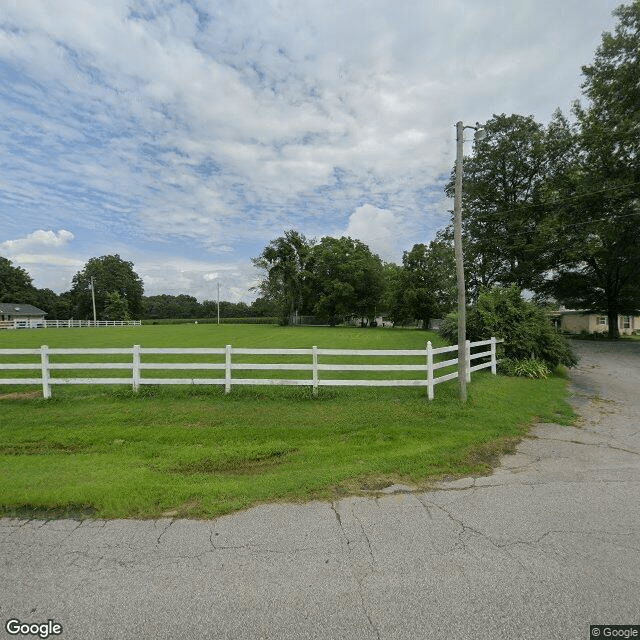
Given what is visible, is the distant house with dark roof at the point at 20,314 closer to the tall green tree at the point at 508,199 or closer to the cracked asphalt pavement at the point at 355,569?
the tall green tree at the point at 508,199

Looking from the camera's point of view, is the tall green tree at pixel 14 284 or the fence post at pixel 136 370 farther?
the tall green tree at pixel 14 284

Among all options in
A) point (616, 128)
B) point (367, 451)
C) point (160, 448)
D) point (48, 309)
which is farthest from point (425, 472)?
point (48, 309)

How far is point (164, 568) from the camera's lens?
2.68m

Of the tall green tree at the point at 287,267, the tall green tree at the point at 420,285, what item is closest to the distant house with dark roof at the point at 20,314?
the tall green tree at the point at 287,267

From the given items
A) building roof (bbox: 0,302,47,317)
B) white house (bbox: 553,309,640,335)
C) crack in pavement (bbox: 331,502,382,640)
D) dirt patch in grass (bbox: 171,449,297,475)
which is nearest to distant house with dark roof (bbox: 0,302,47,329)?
building roof (bbox: 0,302,47,317)

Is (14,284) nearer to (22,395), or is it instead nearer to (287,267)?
(287,267)

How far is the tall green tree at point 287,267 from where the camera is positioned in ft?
181

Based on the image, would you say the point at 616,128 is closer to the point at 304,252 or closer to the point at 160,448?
the point at 160,448

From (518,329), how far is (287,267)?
45.3 m

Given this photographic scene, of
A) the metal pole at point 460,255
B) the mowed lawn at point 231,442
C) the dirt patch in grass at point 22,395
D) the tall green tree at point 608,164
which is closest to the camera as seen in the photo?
the mowed lawn at point 231,442

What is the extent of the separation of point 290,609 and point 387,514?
4.74ft

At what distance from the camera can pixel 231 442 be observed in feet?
18.2

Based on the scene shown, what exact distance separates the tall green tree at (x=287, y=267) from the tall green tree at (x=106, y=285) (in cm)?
4048

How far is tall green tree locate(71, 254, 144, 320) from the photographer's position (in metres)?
79.6
